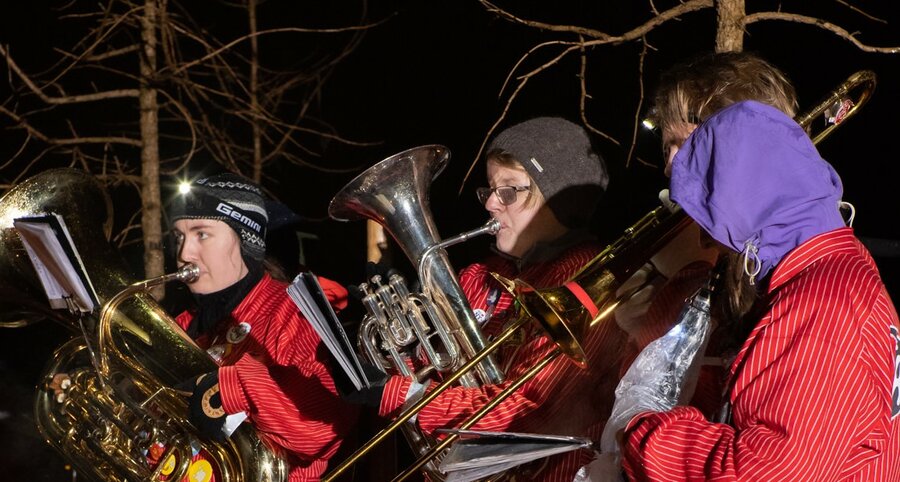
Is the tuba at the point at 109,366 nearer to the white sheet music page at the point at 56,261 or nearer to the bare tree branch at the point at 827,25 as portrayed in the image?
the white sheet music page at the point at 56,261

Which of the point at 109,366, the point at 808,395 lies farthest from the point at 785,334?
the point at 109,366

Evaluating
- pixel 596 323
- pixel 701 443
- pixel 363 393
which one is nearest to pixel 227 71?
pixel 363 393

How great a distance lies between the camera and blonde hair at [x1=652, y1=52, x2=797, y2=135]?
91.7 inches

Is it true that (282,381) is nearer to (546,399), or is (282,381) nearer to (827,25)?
(546,399)

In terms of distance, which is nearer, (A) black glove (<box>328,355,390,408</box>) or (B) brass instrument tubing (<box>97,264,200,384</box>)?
(A) black glove (<box>328,355,390,408</box>)

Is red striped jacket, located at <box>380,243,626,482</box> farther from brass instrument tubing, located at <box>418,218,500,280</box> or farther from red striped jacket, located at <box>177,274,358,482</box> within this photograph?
red striped jacket, located at <box>177,274,358,482</box>

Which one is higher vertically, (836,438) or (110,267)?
(110,267)

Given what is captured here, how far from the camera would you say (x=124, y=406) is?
3.58 m

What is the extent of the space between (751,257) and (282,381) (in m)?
1.87

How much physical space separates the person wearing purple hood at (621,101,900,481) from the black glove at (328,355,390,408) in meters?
0.89

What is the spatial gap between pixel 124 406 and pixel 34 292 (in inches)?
24.3

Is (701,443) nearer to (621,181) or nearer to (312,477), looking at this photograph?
(312,477)

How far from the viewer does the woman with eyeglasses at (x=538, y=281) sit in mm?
2822

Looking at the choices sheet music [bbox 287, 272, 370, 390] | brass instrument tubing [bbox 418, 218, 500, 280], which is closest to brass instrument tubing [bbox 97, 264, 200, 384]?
brass instrument tubing [bbox 418, 218, 500, 280]
